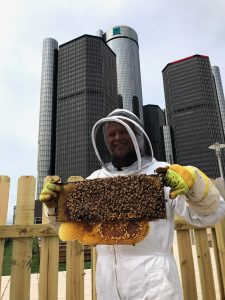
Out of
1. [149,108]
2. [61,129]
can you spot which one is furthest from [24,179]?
[149,108]

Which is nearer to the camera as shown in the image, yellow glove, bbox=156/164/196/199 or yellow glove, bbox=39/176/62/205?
yellow glove, bbox=156/164/196/199

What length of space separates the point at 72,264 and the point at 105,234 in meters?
1.59

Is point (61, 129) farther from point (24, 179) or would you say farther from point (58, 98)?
point (24, 179)

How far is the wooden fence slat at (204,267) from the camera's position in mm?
3492

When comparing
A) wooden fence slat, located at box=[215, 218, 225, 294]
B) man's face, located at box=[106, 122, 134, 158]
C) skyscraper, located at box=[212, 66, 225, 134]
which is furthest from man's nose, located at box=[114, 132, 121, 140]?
skyscraper, located at box=[212, 66, 225, 134]

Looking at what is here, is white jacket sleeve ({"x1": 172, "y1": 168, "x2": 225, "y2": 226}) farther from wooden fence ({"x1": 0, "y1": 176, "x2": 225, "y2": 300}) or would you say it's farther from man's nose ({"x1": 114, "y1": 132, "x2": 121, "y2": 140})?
wooden fence ({"x1": 0, "y1": 176, "x2": 225, "y2": 300})

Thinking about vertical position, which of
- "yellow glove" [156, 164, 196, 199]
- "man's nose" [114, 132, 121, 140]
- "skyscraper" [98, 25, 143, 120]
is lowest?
"yellow glove" [156, 164, 196, 199]

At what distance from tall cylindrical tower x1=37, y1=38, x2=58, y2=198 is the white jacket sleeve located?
4705 inches

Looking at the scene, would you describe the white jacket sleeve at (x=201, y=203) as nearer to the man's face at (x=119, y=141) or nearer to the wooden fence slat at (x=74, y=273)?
the man's face at (x=119, y=141)

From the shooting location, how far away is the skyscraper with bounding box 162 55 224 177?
424 feet

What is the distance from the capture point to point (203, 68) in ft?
486

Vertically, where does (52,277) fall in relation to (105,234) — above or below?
below

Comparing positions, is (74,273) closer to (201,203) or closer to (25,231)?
(25,231)

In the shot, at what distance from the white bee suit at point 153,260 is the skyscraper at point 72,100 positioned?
107 m
